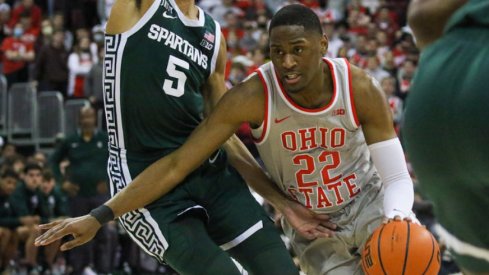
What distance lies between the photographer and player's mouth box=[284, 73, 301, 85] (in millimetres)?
4207

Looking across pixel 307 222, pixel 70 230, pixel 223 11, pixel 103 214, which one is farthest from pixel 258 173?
pixel 223 11

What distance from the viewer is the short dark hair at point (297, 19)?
13.7 feet

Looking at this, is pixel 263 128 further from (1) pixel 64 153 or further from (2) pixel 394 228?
(1) pixel 64 153

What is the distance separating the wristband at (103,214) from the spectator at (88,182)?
6.72 metres

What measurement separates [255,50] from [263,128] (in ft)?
32.6

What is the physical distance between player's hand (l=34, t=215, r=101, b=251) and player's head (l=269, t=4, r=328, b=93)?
1.11 metres

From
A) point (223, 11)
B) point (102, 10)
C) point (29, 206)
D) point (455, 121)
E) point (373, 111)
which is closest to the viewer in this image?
point (455, 121)

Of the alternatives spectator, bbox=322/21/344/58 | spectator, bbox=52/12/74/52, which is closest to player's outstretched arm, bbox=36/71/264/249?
spectator, bbox=322/21/344/58

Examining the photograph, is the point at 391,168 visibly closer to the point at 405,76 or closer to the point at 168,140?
the point at 168,140

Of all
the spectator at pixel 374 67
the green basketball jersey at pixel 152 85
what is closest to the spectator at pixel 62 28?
the spectator at pixel 374 67

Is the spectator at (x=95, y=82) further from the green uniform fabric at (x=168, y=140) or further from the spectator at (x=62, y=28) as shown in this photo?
the green uniform fabric at (x=168, y=140)

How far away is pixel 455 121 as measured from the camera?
238cm

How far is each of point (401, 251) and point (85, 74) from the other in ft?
39.1

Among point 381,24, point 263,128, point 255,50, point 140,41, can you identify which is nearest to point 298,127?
point 263,128
